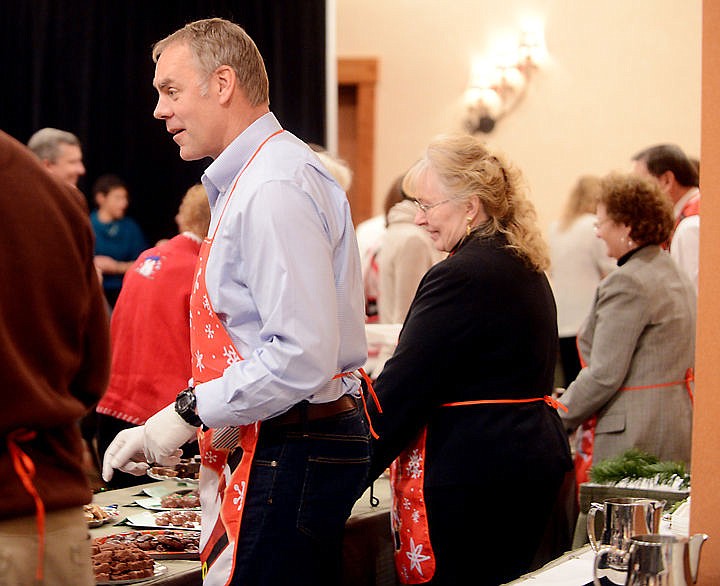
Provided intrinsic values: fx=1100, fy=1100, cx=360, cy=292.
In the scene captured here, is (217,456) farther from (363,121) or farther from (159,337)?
(363,121)

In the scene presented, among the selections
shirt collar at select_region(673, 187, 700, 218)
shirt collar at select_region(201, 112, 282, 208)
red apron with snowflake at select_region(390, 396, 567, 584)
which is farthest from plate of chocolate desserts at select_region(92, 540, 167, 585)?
shirt collar at select_region(673, 187, 700, 218)

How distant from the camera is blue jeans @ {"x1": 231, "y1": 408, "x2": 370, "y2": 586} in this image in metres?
1.63

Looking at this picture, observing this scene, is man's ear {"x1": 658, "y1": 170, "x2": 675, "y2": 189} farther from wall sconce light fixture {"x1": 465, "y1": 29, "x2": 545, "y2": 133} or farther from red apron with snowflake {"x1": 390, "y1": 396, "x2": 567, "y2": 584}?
wall sconce light fixture {"x1": 465, "y1": 29, "x2": 545, "y2": 133}

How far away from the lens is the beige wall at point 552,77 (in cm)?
734

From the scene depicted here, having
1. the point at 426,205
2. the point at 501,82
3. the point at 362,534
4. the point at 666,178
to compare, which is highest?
the point at 501,82

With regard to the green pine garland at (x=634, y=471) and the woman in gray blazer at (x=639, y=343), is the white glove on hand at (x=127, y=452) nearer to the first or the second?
→ the green pine garland at (x=634, y=471)

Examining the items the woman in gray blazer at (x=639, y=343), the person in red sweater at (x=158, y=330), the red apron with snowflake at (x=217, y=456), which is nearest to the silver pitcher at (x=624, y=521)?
the red apron with snowflake at (x=217, y=456)

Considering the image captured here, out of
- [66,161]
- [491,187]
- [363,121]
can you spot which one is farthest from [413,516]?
[363,121]

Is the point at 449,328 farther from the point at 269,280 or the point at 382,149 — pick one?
the point at 382,149

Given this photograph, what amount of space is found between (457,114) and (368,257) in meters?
3.46

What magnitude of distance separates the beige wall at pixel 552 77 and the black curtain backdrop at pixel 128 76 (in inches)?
41.1

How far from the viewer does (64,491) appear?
1379 mm

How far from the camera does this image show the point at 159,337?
3090mm

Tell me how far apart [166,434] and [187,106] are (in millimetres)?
520
